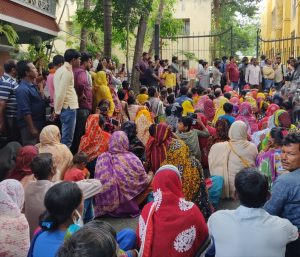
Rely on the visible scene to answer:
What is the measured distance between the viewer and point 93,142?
24.4ft

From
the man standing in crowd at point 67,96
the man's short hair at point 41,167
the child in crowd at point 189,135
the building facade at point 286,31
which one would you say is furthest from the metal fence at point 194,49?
the man's short hair at point 41,167

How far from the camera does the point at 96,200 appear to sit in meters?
6.48

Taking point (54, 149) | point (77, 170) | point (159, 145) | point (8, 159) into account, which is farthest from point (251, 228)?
point (159, 145)

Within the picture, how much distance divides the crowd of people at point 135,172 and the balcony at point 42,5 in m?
2.51

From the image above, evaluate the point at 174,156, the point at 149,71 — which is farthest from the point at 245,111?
the point at 149,71

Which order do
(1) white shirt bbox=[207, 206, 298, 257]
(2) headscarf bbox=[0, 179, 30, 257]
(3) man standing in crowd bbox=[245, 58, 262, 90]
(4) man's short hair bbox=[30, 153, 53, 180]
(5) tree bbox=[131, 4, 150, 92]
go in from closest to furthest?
1. (1) white shirt bbox=[207, 206, 298, 257]
2. (2) headscarf bbox=[0, 179, 30, 257]
3. (4) man's short hair bbox=[30, 153, 53, 180]
4. (5) tree bbox=[131, 4, 150, 92]
5. (3) man standing in crowd bbox=[245, 58, 262, 90]

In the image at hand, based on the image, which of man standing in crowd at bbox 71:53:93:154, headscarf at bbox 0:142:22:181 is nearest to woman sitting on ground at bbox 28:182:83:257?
headscarf at bbox 0:142:22:181

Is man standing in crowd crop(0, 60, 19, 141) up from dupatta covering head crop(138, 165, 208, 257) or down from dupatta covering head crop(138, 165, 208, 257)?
up

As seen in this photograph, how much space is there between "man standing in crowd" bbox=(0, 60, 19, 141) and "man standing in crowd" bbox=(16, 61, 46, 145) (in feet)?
0.41

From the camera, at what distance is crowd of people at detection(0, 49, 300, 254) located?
324cm

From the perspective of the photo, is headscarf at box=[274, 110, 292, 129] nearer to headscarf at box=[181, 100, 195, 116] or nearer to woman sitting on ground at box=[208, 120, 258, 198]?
woman sitting on ground at box=[208, 120, 258, 198]

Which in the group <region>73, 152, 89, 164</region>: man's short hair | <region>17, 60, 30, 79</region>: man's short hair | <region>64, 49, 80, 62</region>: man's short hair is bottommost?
Result: <region>73, 152, 89, 164</region>: man's short hair

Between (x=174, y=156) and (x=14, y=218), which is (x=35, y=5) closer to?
(x=174, y=156)

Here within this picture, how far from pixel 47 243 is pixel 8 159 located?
235cm
